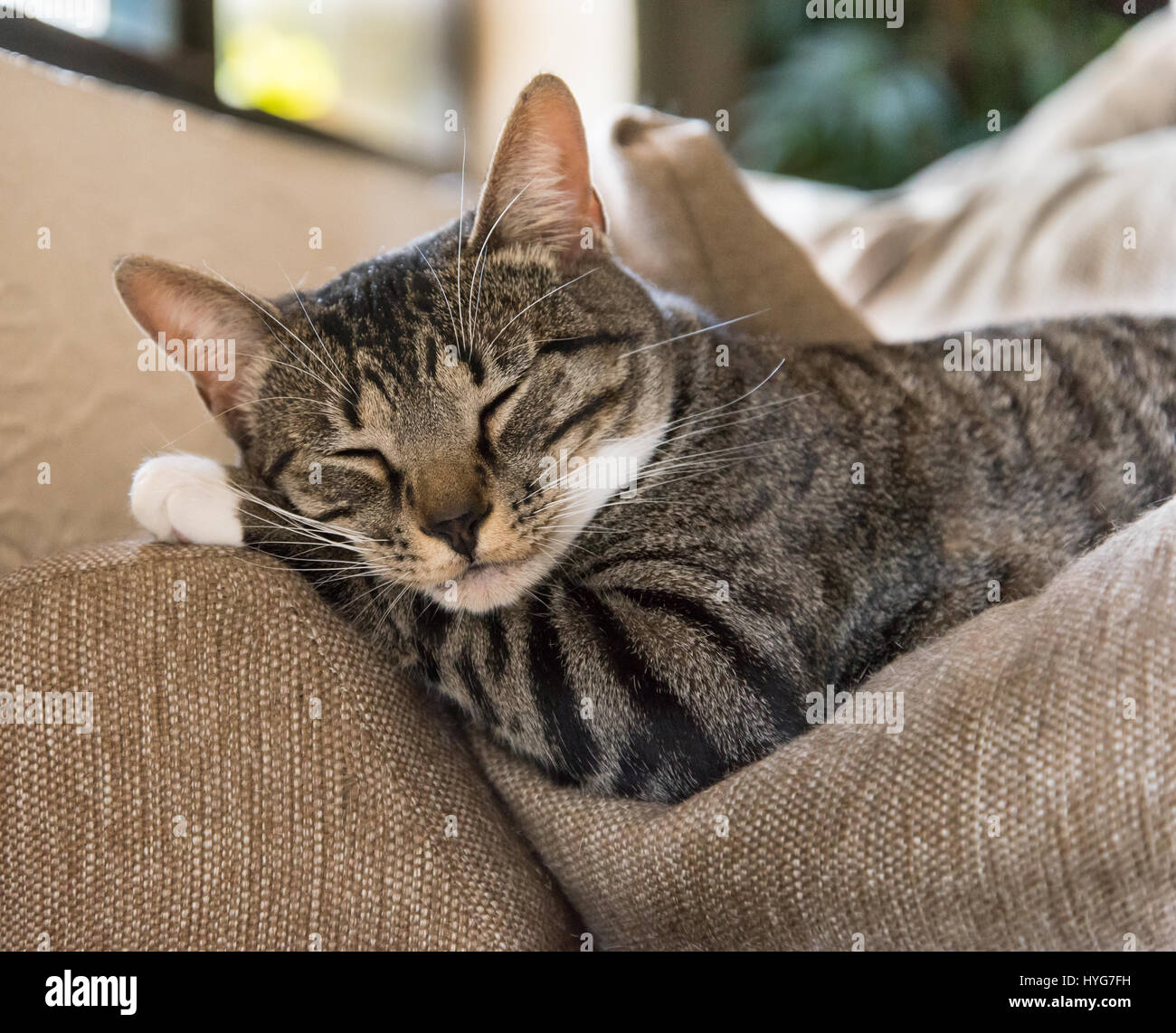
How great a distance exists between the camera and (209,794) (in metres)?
0.84

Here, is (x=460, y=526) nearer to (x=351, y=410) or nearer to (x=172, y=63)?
(x=351, y=410)

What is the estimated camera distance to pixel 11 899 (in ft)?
2.70

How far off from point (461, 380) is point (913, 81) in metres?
3.67

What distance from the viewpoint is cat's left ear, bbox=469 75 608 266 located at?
1081 mm

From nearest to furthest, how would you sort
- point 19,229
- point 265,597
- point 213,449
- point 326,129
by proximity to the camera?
point 265,597 → point 19,229 → point 213,449 → point 326,129

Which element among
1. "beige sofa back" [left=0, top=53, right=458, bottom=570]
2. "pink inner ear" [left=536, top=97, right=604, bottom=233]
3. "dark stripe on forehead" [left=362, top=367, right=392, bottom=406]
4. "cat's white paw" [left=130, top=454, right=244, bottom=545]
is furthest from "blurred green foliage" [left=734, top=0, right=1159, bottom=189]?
"cat's white paw" [left=130, top=454, right=244, bottom=545]

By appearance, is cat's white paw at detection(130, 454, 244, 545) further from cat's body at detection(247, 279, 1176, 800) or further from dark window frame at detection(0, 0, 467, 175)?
dark window frame at detection(0, 0, 467, 175)

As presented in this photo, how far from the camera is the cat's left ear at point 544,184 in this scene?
1081mm

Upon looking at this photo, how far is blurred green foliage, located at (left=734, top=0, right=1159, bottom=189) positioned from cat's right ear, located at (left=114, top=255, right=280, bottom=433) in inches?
140

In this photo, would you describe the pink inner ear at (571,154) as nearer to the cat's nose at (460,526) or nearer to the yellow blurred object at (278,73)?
the cat's nose at (460,526)

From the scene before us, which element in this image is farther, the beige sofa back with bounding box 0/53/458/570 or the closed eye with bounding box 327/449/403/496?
the beige sofa back with bounding box 0/53/458/570

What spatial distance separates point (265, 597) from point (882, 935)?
2.19 feet
